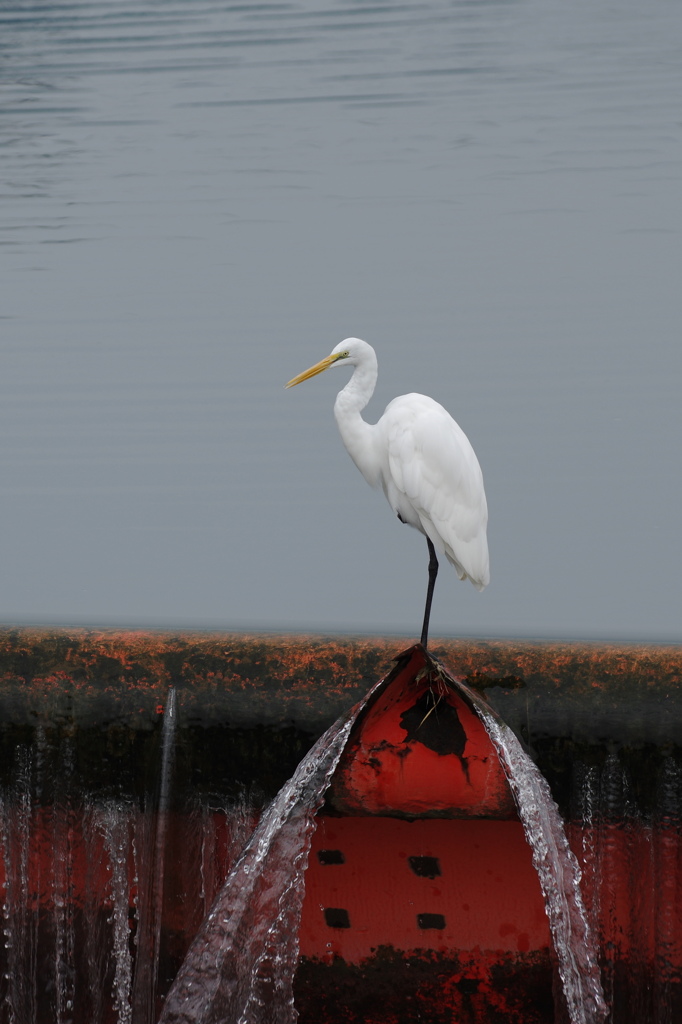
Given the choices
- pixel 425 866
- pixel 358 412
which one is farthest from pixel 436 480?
pixel 425 866

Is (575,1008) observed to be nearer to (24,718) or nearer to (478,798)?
(478,798)

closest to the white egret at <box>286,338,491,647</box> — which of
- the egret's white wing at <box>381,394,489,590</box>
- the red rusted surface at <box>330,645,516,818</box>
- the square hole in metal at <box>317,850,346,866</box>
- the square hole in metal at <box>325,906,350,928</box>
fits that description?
the egret's white wing at <box>381,394,489,590</box>

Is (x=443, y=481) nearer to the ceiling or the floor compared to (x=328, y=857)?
nearer to the ceiling

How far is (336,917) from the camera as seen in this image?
6.25 feet

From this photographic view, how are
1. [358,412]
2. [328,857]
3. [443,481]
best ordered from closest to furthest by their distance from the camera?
1. [328,857]
2. [443,481]
3. [358,412]

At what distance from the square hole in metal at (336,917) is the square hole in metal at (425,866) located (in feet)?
0.62

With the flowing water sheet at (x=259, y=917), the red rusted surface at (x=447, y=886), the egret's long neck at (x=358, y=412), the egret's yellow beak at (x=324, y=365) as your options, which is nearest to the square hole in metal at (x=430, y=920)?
the red rusted surface at (x=447, y=886)

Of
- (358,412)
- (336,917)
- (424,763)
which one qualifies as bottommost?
(336,917)

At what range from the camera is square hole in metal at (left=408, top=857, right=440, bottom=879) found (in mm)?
1859

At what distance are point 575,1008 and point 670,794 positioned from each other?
48 cm

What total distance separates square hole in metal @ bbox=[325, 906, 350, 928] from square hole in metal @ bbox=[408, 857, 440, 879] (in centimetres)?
19

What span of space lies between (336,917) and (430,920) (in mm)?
208

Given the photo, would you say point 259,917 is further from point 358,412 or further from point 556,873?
point 358,412

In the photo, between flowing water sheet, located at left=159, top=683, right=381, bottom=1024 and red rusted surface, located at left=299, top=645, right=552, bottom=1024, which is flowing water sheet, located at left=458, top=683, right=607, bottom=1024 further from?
flowing water sheet, located at left=159, top=683, right=381, bottom=1024
